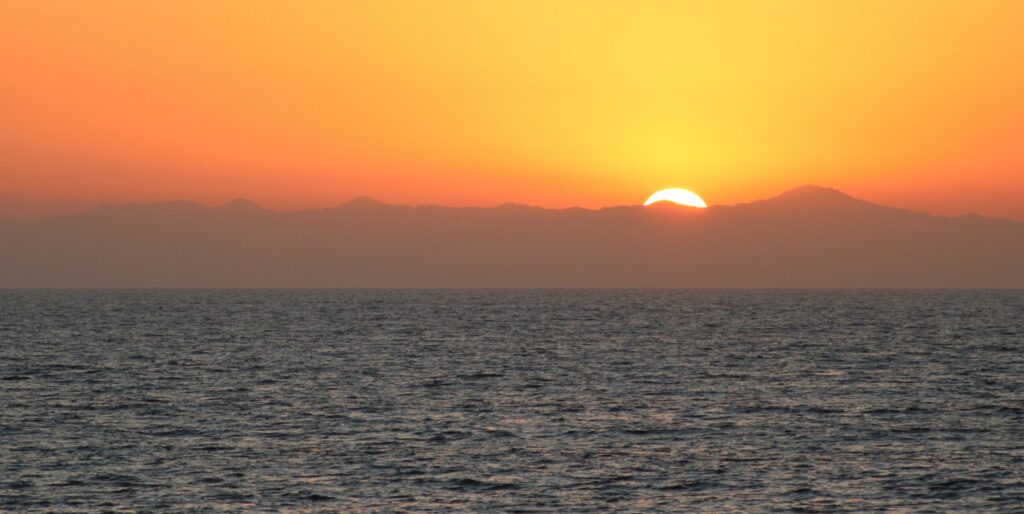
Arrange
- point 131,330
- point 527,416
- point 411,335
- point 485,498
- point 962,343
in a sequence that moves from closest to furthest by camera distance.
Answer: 1. point 485,498
2. point 527,416
3. point 962,343
4. point 411,335
5. point 131,330

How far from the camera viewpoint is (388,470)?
44.8 metres

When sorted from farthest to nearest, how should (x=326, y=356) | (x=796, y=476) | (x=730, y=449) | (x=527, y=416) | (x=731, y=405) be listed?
1. (x=326, y=356)
2. (x=731, y=405)
3. (x=527, y=416)
4. (x=730, y=449)
5. (x=796, y=476)

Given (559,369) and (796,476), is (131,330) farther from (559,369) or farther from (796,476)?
(796,476)

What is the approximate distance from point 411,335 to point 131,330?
3524cm

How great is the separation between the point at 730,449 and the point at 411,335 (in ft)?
272

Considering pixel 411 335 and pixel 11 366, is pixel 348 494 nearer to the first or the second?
pixel 11 366

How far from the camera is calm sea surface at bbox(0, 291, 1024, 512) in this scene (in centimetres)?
4094

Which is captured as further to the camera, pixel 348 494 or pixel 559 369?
pixel 559 369

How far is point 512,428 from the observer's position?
55.2 m

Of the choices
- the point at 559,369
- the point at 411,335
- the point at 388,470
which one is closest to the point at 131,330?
the point at 411,335

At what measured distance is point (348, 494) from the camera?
134 feet

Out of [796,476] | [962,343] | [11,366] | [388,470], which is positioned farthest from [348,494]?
[962,343]

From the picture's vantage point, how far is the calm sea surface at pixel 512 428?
40938 millimetres

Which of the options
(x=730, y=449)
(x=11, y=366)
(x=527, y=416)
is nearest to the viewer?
(x=730, y=449)
